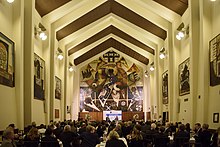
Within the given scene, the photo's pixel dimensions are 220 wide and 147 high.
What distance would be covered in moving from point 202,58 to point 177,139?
3934 millimetres

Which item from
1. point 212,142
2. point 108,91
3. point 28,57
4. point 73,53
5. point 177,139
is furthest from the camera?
point 108,91

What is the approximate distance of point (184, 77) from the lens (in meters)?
20.3

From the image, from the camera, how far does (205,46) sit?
15.4 meters

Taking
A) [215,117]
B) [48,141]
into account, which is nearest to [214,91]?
[215,117]

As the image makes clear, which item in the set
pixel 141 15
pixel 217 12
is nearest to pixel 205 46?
pixel 217 12

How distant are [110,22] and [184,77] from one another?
1168cm

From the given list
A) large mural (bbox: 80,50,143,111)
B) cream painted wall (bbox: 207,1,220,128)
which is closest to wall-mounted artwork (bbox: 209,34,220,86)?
cream painted wall (bbox: 207,1,220,128)

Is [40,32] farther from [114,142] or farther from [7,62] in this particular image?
[114,142]

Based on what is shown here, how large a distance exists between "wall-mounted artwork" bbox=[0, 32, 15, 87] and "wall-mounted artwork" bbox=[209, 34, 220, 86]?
7758 millimetres

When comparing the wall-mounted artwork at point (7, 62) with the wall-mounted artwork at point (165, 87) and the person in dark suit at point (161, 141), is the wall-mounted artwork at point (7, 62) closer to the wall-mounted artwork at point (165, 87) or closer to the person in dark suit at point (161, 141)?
the person in dark suit at point (161, 141)

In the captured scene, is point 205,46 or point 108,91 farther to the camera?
point 108,91

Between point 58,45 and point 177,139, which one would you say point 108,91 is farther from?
point 177,139

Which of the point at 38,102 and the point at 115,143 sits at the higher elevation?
the point at 38,102

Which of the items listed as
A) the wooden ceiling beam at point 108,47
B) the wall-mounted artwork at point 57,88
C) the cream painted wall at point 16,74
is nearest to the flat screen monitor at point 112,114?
the wooden ceiling beam at point 108,47
